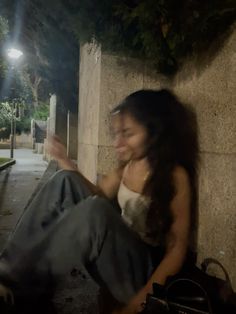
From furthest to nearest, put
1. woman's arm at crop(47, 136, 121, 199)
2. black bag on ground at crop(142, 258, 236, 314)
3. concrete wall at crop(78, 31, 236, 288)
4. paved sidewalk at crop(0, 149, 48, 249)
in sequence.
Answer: paved sidewalk at crop(0, 149, 48, 249), woman's arm at crop(47, 136, 121, 199), concrete wall at crop(78, 31, 236, 288), black bag on ground at crop(142, 258, 236, 314)

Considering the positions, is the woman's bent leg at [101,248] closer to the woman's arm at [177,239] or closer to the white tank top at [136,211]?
the woman's arm at [177,239]

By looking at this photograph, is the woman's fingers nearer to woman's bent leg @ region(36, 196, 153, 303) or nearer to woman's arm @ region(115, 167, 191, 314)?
woman's bent leg @ region(36, 196, 153, 303)

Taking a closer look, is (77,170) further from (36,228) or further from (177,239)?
(177,239)

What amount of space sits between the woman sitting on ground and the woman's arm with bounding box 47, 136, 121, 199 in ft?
0.19

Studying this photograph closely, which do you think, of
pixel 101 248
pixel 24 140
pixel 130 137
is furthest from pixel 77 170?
pixel 24 140

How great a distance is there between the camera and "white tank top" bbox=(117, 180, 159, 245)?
7.86ft

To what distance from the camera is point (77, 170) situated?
2.64 metres

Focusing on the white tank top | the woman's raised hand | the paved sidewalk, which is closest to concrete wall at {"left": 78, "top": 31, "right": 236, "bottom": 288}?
the white tank top

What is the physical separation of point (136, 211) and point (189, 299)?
2.48ft

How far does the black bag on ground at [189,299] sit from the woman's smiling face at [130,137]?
31.5 inches

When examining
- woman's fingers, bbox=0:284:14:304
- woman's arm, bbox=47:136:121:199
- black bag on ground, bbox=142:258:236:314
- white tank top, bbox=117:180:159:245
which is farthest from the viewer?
woman's arm, bbox=47:136:121:199

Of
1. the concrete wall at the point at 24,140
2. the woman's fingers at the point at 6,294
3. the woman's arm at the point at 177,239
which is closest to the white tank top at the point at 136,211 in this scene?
the woman's arm at the point at 177,239

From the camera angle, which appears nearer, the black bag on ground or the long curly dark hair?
the black bag on ground

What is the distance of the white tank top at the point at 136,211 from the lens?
2.40 m
